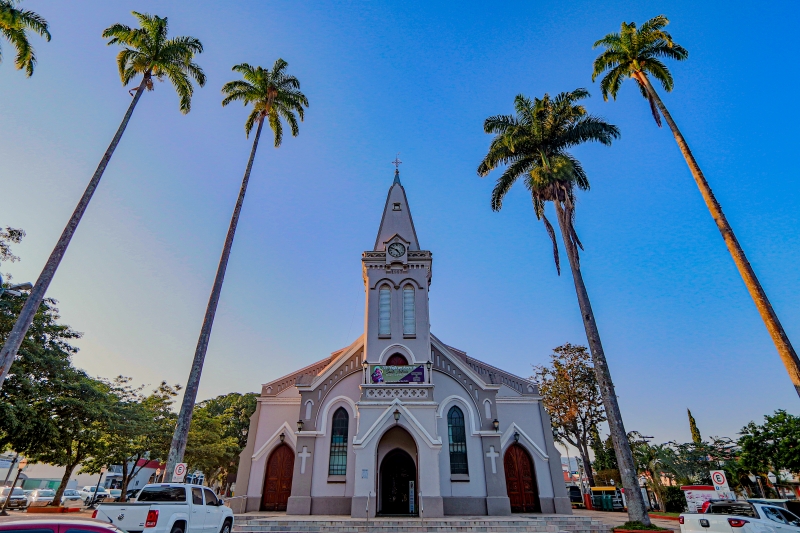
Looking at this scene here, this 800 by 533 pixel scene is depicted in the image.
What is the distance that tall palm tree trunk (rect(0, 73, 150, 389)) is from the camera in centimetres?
1331

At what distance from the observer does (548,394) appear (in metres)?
39.6

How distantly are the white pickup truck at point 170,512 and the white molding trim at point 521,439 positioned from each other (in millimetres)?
15495

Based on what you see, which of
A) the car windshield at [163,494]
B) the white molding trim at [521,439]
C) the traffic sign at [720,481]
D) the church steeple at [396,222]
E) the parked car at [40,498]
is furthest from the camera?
the parked car at [40,498]

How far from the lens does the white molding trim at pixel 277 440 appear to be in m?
23.2

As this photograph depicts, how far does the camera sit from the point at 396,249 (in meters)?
26.8

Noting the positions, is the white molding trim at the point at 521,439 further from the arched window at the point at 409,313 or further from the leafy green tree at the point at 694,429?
the leafy green tree at the point at 694,429

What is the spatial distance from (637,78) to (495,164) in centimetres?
728

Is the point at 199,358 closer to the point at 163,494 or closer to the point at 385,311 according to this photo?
the point at 163,494

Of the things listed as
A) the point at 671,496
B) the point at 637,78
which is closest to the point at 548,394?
the point at 671,496

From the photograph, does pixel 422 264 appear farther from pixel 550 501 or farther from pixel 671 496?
pixel 671 496

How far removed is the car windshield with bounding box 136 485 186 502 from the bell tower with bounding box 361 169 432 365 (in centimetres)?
1311

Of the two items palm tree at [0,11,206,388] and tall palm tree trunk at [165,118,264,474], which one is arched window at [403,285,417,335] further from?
palm tree at [0,11,206,388]

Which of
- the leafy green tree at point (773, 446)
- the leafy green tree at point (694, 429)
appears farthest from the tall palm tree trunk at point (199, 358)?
the leafy green tree at point (694, 429)

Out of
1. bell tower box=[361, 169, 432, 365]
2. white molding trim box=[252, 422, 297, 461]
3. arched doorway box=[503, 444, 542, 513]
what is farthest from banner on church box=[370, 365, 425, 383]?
arched doorway box=[503, 444, 542, 513]
